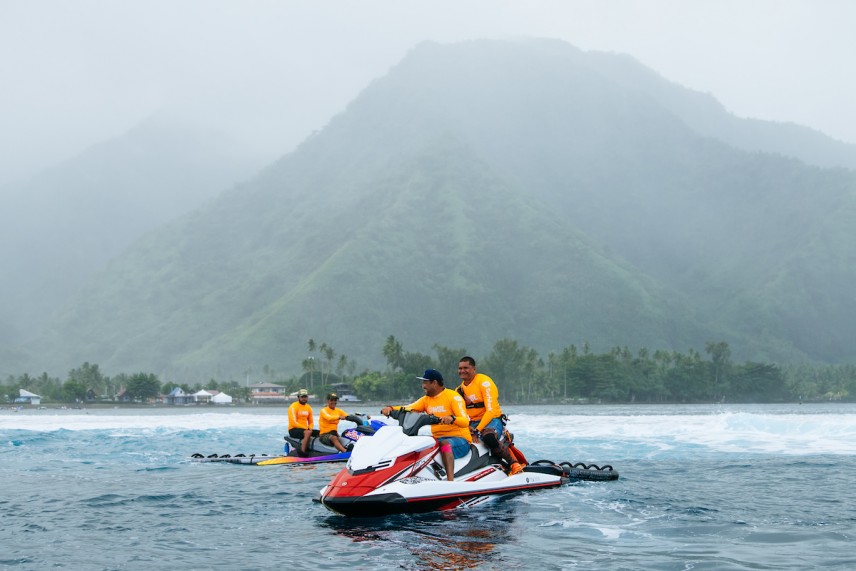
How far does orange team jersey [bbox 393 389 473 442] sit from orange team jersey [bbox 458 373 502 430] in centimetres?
112

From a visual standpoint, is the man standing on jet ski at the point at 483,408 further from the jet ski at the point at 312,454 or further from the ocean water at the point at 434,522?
the jet ski at the point at 312,454

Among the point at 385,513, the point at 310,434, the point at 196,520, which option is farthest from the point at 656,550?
the point at 310,434

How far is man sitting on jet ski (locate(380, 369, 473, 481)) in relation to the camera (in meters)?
17.8

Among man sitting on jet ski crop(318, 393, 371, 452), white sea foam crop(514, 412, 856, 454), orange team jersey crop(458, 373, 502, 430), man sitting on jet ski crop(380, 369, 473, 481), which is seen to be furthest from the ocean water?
white sea foam crop(514, 412, 856, 454)

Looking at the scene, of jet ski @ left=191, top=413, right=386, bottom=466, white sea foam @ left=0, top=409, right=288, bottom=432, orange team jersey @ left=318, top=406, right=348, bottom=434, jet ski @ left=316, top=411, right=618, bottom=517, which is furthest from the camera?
white sea foam @ left=0, top=409, right=288, bottom=432

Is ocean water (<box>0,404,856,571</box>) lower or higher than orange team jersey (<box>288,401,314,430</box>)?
lower

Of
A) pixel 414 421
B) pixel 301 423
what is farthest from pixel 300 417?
pixel 414 421

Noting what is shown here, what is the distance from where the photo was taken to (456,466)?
1850 cm

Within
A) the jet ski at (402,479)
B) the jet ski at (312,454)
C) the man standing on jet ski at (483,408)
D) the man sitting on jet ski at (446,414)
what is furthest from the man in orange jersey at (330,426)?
the man sitting on jet ski at (446,414)

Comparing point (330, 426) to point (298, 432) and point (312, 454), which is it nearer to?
point (312, 454)

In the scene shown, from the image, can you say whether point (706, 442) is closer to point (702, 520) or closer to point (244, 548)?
point (702, 520)

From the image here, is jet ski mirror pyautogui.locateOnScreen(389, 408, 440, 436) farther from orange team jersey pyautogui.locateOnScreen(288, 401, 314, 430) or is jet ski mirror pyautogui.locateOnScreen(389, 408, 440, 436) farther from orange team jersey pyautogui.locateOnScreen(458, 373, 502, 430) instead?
orange team jersey pyautogui.locateOnScreen(288, 401, 314, 430)

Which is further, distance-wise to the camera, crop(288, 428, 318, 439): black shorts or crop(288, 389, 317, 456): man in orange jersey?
crop(288, 428, 318, 439): black shorts

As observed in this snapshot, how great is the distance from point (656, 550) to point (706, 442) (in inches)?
1066
